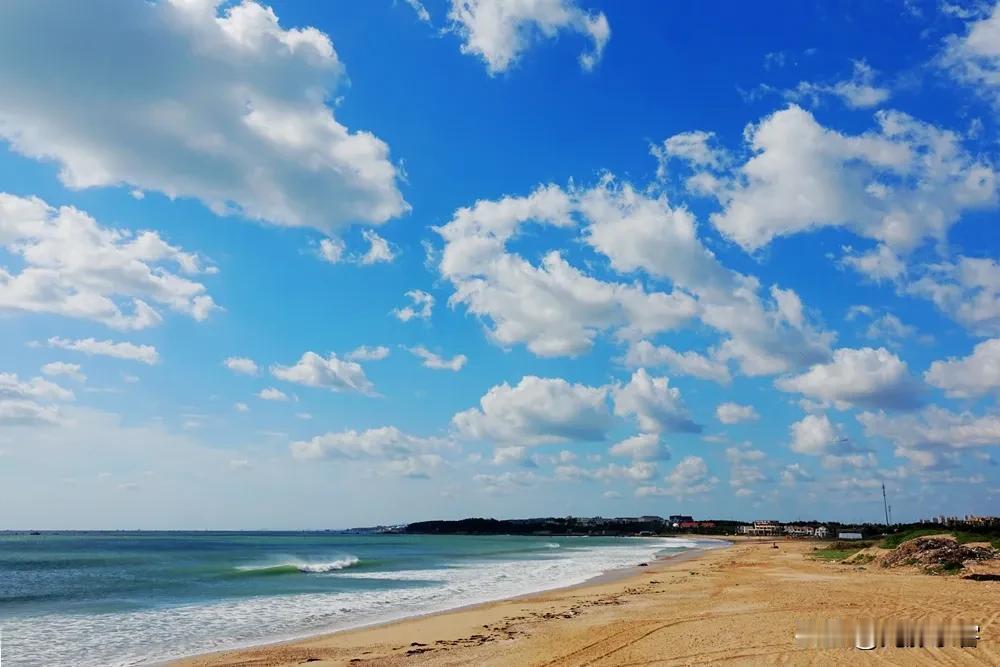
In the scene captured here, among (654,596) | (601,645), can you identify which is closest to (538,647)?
(601,645)

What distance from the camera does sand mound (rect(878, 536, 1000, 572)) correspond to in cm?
3378

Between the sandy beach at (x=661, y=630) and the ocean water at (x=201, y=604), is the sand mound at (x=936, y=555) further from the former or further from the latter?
the ocean water at (x=201, y=604)

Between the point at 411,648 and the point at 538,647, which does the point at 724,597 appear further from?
the point at 411,648

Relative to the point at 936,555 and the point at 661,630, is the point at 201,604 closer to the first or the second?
the point at 661,630

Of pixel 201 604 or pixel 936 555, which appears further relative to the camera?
pixel 936 555

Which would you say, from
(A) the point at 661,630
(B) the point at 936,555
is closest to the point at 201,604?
(A) the point at 661,630

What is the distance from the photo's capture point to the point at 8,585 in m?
44.2

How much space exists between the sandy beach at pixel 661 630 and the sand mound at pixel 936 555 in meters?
6.02

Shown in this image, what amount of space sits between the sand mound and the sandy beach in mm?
6023

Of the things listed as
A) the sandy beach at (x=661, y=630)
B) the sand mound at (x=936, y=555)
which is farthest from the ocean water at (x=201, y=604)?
the sand mound at (x=936, y=555)

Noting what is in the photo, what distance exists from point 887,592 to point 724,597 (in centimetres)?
567

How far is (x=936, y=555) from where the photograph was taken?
35.9 metres

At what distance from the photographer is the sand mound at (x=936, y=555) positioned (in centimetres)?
3378

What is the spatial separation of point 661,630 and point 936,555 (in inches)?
1053
